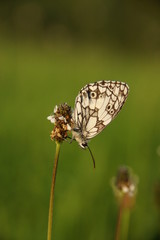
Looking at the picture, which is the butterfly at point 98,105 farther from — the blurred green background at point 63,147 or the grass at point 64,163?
the grass at point 64,163

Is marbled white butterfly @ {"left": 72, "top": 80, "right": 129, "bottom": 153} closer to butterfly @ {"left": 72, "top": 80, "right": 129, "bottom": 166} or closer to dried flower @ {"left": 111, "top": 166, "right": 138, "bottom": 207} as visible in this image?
butterfly @ {"left": 72, "top": 80, "right": 129, "bottom": 166}

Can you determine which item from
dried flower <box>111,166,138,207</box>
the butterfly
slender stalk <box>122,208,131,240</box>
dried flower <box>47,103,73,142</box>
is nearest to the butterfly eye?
the butterfly

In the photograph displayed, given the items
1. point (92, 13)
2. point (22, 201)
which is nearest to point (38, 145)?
point (22, 201)

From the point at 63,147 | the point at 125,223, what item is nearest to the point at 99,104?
the point at 125,223

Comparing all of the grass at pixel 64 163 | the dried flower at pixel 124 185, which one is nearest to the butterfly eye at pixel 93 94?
the dried flower at pixel 124 185

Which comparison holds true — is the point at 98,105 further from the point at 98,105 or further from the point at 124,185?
the point at 124,185
